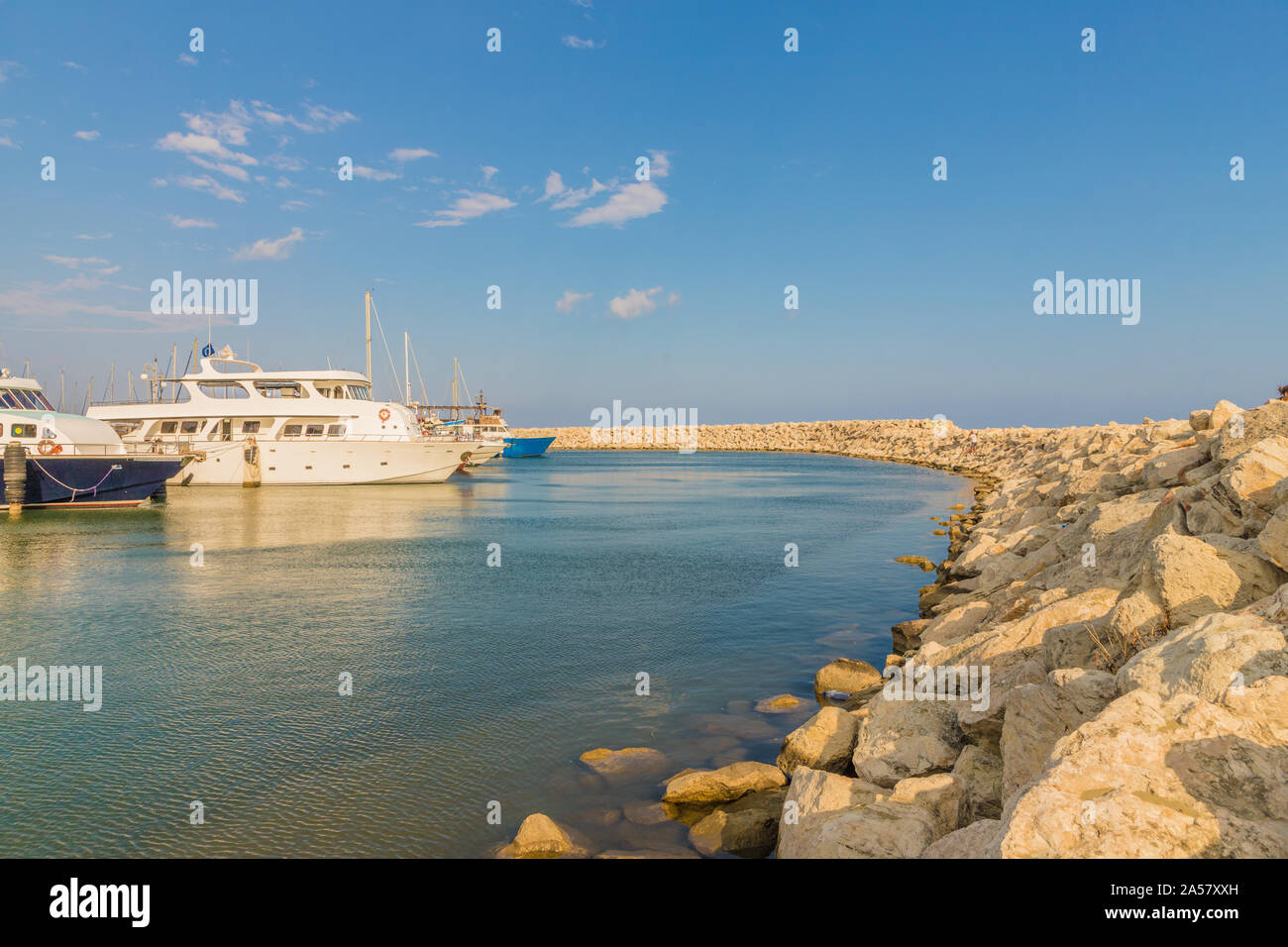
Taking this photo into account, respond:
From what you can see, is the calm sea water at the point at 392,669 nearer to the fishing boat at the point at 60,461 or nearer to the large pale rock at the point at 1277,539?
the fishing boat at the point at 60,461

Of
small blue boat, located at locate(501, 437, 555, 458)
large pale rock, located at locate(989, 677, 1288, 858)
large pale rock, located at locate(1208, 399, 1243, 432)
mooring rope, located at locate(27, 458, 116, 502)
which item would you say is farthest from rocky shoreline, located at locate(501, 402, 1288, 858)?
small blue boat, located at locate(501, 437, 555, 458)

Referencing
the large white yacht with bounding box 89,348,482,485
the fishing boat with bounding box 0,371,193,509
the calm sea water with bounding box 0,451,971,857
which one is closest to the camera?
the calm sea water with bounding box 0,451,971,857

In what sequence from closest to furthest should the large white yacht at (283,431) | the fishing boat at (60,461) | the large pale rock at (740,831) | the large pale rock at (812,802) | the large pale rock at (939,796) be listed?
the large pale rock at (939,796) < the large pale rock at (812,802) < the large pale rock at (740,831) < the fishing boat at (60,461) < the large white yacht at (283,431)

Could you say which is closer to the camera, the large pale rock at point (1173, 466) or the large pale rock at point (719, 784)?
the large pale rock at point (719, 784)

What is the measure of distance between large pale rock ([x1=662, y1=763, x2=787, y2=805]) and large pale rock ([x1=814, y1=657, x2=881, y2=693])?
132 inches

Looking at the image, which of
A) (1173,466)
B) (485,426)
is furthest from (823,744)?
(485,426)

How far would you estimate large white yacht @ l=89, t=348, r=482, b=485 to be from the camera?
1752 inches

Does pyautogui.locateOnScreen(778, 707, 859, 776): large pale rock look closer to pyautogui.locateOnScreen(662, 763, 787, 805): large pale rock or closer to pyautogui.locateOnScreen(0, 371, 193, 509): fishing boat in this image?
pyautogui.locateOnScreen(662, 763, 787, 805): large pale rock

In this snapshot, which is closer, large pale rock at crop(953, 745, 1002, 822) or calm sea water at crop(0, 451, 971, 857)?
large pale rock at crop(953, 745, 1002, 822)

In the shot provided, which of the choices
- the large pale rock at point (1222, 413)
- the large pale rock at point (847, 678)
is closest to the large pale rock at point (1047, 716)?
the large pale rock at point (847, 678)

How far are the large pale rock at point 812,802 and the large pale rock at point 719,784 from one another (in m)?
0.93

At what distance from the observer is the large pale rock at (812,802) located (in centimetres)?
609

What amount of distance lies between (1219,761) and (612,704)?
7.51m

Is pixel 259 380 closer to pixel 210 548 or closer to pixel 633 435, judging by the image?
pixel 210 548
